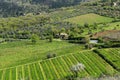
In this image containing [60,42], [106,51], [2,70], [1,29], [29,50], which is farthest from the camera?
[1,29]

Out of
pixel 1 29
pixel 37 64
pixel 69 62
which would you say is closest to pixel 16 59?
pixel 37 64

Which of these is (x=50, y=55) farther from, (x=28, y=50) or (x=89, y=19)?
(x=89, y=19)

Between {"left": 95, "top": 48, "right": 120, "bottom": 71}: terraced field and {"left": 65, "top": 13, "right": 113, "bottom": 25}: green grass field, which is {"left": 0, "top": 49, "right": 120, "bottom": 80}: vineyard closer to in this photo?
{"left": 95, "top": 48, "right": 120, "bottom": 71}: terraced field

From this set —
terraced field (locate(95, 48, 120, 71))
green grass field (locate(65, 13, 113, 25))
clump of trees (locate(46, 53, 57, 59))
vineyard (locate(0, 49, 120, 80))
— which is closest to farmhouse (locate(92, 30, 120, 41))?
terraced field (locate(95, 48, 120, 71))

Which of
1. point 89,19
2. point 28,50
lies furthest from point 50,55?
point 89,19

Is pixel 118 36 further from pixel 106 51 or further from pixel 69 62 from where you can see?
pixel 69 62

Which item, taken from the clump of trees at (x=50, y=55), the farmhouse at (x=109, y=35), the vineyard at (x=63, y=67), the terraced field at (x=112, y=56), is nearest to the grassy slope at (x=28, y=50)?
the clump of trees at (x=50, y=55)
